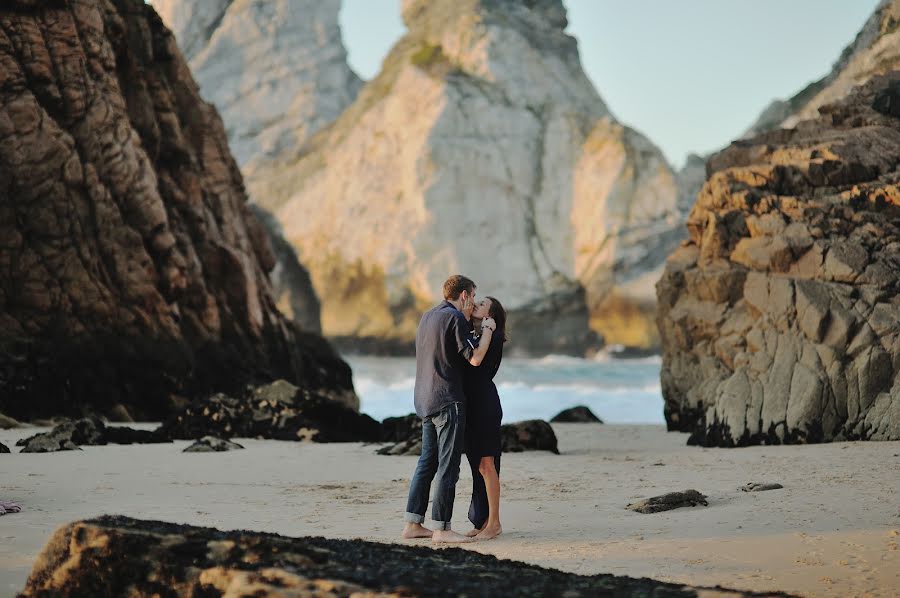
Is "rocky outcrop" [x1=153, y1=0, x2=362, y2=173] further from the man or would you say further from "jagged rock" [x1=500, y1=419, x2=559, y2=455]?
the man

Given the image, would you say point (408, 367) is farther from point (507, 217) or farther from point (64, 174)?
point (64, 174)

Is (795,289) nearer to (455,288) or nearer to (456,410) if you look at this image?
(455,288)

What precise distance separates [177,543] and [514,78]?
63252mm

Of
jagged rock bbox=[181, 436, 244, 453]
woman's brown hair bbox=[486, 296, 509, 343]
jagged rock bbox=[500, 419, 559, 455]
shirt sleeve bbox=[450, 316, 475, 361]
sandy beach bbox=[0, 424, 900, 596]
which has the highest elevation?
woman's brown hair bbox=[486, 296, 509, 343]

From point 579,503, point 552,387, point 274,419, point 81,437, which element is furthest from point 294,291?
point 579,503

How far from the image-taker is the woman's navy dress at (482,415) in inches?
264

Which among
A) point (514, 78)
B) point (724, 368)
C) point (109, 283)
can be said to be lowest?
point (724, 368)

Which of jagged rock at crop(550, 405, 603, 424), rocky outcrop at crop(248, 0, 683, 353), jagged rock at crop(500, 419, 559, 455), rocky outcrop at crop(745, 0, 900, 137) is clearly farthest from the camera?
rocky outcrop at crop(248, 0, 683, 353)

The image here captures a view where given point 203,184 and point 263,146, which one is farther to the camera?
point 263,146

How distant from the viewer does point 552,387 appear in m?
43.3

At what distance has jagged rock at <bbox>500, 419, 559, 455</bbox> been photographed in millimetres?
12352

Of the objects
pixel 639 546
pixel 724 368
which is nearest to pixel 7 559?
pixel 639 546

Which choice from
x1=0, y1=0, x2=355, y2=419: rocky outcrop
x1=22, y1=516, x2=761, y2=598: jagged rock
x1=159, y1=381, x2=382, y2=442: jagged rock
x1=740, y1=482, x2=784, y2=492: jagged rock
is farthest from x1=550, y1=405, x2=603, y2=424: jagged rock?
x1=22, y1=516, x2=761, y2=598: jagged rock

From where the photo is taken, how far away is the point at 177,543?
3889mm
